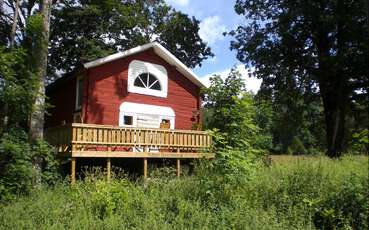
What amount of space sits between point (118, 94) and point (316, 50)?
14.5m

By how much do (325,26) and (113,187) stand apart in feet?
69.2

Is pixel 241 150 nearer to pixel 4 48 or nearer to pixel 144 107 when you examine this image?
pixel 4 48

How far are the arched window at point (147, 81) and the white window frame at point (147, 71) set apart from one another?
141mm

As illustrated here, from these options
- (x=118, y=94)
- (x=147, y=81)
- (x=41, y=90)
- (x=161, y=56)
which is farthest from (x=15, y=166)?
(x=161, y=56)

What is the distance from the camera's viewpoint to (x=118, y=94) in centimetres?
2417

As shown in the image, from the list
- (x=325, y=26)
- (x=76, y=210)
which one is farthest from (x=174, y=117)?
(x=76, y=210)

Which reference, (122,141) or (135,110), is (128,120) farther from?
(122,141)

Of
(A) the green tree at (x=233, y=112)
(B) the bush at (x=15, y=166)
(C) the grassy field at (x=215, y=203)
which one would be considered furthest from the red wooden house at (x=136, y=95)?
(C) the grassy field at (x=215, y=203)

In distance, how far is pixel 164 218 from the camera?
10609mm

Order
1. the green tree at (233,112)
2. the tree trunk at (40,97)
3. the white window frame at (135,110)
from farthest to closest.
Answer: the white window frame at (135,110)
the tree trunk at (40,97)
the green tree at (233,112)

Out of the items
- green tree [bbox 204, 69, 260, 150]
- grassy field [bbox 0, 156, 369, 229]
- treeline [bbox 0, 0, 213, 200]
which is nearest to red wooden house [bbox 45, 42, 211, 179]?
treeline [bbox 0, 0, 213, 200]

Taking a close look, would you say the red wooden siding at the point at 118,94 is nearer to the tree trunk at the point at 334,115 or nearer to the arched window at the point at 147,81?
the arched window at the point at 147,81

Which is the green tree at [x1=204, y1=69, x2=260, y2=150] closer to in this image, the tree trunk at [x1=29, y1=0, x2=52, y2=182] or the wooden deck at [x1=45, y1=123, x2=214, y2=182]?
the wooden deck at [x1=45, y1=123, x2=214, y2=182]

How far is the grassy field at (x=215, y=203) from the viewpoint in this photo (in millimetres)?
9984
